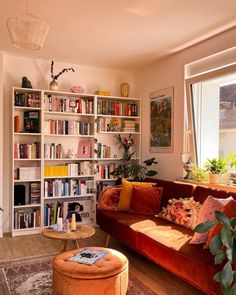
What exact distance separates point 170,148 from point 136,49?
59.3 inches

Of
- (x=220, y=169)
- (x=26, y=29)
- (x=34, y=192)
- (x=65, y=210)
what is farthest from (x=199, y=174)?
(x=26, y=29)

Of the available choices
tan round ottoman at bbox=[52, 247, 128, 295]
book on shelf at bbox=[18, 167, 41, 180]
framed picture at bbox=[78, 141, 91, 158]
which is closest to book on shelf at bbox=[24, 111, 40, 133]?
book on shelf at bbox=[18, 167, 41, 180]

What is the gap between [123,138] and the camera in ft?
16.9

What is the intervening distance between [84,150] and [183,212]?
2.13m

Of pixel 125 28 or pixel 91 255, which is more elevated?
pixel 125 28

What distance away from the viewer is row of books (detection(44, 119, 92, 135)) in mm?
4453

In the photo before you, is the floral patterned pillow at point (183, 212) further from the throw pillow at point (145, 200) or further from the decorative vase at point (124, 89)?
the decorative vase at point (124, 89)

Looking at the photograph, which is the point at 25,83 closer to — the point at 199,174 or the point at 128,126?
the point at 128,126

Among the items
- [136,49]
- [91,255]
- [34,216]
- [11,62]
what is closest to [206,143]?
[136,49]

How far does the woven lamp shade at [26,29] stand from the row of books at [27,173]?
2.19 metres

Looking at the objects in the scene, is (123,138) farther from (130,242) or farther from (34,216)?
(130,242)

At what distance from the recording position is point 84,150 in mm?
4762

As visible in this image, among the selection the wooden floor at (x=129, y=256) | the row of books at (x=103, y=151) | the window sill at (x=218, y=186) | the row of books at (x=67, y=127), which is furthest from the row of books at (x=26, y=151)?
the window sill at (x=218, y=186)

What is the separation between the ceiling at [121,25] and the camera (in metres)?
2.82
